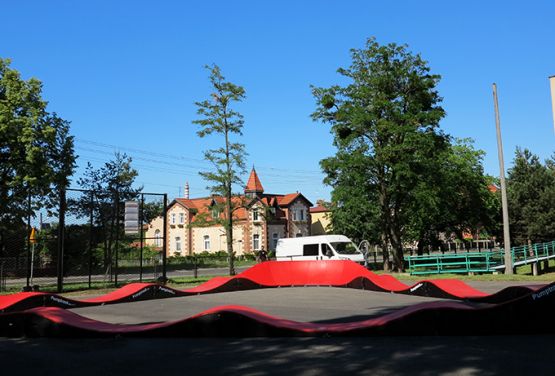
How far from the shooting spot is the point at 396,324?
8391mm

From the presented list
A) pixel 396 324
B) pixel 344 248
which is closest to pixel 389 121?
pixel 344 248

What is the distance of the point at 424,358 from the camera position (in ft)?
21.8

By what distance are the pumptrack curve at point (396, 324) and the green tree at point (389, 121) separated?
21048 millimetres

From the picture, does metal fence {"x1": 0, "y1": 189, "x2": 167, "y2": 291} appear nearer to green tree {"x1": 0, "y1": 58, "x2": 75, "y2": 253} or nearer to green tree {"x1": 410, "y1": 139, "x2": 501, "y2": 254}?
green tree {"x1": 0, "y1": 58, "x2": 75, "y2": 253}

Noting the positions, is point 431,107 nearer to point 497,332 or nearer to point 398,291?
point 398,291

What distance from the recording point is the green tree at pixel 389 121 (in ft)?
97.8

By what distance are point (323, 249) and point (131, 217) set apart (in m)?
13.3

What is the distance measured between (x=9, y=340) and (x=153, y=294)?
26.6 ft

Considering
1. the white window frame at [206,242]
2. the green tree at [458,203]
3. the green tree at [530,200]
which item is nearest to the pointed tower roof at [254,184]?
the white window frame at [206,242]

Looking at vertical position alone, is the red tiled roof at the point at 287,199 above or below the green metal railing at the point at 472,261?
above

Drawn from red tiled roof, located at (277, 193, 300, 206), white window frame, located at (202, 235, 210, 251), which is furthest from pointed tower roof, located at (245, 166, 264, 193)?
white window frame, located at (202, 235, 210, 251)

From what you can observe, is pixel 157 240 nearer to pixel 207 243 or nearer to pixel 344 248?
pixel 207 243

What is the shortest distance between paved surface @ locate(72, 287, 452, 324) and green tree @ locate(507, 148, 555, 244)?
34774 millimetres

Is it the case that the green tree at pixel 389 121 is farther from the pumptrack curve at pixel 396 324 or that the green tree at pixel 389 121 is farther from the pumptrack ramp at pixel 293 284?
the pumptrack curve at pixel 396 324
